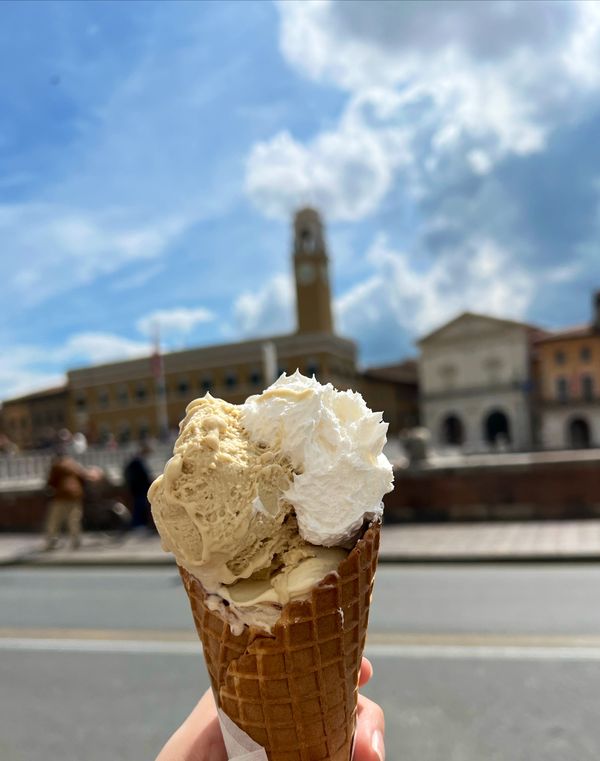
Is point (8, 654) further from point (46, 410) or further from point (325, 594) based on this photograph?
point (46, 410)

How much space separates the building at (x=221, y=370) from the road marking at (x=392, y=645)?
175 ft

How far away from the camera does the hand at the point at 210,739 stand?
1950 millimetres

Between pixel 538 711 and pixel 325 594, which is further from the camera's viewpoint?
pixel 538 711

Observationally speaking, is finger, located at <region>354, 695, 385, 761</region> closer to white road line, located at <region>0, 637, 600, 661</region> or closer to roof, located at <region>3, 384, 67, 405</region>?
white road line, located at <region>0, 637, 600, 661</region>

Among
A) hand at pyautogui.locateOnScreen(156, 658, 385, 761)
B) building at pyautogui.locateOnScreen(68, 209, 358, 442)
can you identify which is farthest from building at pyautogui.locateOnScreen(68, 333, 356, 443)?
hand at pyautogui.locateOnScreen(156, 658, 385, 761)

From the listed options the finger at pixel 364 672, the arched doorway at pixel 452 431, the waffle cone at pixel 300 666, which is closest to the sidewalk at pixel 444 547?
the finger at pixel 364 672

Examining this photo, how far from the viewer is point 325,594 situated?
180cm

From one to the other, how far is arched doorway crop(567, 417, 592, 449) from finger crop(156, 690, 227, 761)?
213ft

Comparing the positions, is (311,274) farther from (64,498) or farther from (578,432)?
(64,498)

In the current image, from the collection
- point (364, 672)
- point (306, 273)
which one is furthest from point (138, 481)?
point (306, 273)

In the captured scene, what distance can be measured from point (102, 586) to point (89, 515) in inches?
207

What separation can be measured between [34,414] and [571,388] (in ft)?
194

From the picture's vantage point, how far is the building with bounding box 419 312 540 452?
209 feet

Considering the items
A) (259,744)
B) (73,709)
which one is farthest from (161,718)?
(259,744)
